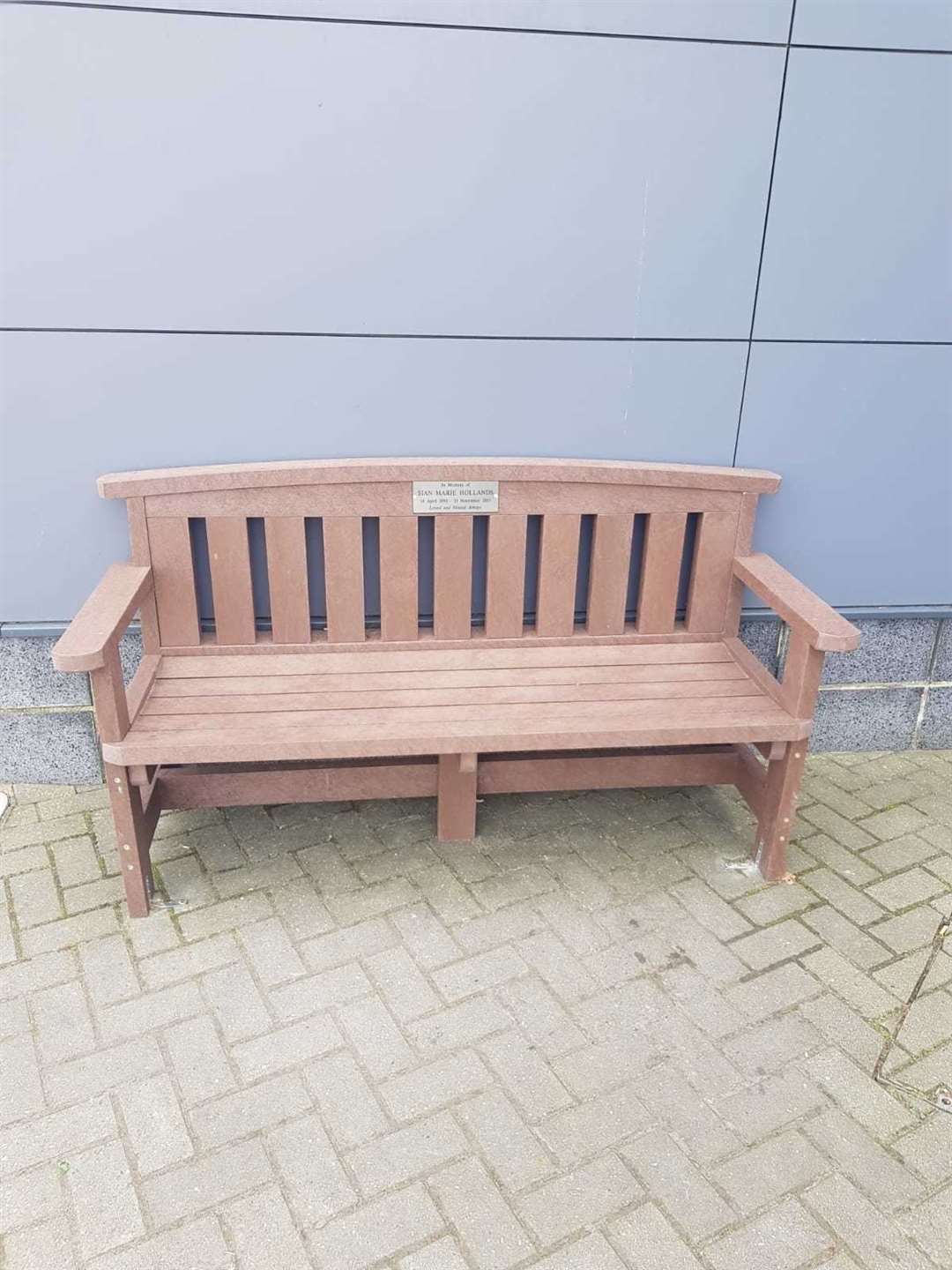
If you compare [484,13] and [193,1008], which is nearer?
[193,1008]

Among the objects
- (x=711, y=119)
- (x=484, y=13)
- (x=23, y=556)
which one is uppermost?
(x=484, y=13)

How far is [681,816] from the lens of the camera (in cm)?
327

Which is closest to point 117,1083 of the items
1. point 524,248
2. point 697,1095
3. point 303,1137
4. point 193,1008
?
point 193,1008

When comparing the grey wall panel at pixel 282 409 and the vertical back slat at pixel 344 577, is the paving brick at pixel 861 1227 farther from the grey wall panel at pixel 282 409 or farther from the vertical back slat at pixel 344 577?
the grey wall panel at pixel 282 409

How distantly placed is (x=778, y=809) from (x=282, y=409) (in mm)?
1956

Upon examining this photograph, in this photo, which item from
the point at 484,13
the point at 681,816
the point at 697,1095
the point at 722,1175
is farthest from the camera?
the point at 681,816

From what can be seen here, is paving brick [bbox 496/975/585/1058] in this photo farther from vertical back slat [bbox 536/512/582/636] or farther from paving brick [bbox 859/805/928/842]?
paving brick [bbox 859/805/928/842]

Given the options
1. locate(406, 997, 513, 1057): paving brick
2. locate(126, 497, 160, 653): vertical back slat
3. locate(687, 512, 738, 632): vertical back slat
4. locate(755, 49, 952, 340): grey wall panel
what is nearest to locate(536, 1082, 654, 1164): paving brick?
locate(406, 997, 513, 1057): paving brick

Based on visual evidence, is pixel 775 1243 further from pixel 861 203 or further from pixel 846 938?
pixel 861 203

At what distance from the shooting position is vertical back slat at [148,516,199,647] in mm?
2914

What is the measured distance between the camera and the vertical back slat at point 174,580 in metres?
2.91

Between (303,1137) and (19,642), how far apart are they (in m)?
1.89

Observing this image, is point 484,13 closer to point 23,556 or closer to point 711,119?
point 711,119

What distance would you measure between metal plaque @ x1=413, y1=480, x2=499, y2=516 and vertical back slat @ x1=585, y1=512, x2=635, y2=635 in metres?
0.37
